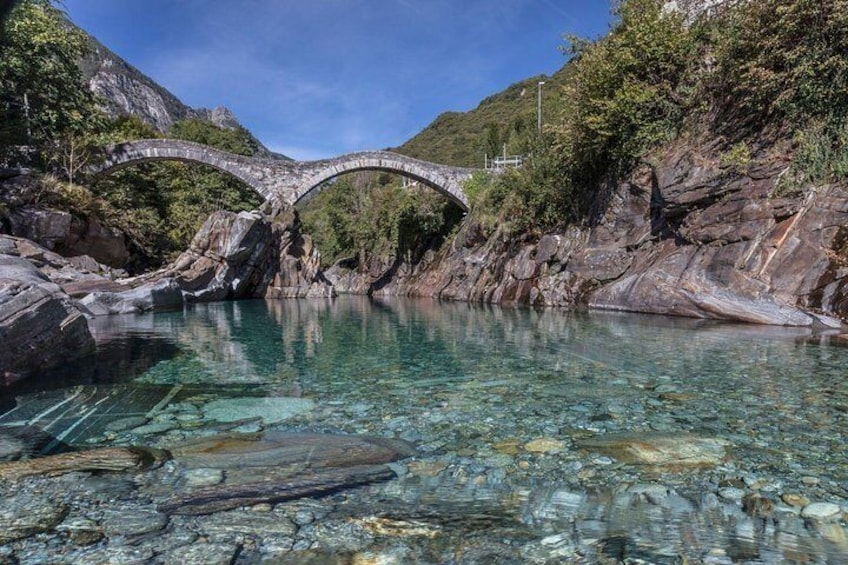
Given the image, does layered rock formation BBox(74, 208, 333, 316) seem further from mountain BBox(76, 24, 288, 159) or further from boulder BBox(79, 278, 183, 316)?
mountain BBox(76, 24, 288, 159)

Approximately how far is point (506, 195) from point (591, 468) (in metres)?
22.9

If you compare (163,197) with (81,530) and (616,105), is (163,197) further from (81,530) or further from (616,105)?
(81,530)

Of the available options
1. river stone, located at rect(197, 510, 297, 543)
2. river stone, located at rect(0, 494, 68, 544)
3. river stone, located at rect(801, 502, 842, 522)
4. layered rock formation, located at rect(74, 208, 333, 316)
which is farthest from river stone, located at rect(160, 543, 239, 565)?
layered rock formation, located at rect(74, 208, 333, 316)

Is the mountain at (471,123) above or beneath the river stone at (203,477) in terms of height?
above

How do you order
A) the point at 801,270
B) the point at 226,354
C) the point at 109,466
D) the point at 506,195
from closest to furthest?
the point at 109,466 → the point at 226,354 → the point at 801,270 → the point at 506,195

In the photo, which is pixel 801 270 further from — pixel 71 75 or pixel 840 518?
pixel 71 75

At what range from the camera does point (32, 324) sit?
6129 mm

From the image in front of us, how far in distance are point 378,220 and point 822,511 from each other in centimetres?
3924

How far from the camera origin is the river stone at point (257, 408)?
4559mm

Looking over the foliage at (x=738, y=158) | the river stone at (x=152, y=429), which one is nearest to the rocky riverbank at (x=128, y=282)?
the river stone at (x=152, y=429)

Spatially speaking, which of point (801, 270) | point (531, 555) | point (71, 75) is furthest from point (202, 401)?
point (71, 75)

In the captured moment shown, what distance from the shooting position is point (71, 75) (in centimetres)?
2278

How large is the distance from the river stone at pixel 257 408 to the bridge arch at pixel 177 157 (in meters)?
25.4

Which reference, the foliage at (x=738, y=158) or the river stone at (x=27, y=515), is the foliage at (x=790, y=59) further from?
the river stone at (x=27, y=515)
